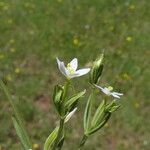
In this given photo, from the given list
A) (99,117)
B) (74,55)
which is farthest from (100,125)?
(74,55)

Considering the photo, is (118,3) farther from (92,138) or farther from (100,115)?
(100,115)

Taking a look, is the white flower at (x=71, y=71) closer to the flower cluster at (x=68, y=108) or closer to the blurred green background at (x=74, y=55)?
the flower cluster at (x=68, y=108)

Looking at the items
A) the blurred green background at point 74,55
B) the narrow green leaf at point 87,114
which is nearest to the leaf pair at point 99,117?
the narrow green leaf at point 87,114

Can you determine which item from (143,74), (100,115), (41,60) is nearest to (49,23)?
(41,60)

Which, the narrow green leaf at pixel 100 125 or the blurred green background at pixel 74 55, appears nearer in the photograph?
the narrow green leaf at pixel 100 125

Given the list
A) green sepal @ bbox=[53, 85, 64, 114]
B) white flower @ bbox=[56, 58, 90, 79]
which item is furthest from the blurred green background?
green sepal @ bbox=[53, 85, 64, 114]

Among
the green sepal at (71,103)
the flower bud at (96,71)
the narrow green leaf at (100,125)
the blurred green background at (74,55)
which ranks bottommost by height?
the blurred green background at (74,55)

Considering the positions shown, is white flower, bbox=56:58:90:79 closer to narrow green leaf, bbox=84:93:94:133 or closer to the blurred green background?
narrow green leaf, bbox=84:93:94:133

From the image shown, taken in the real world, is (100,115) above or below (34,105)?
above
